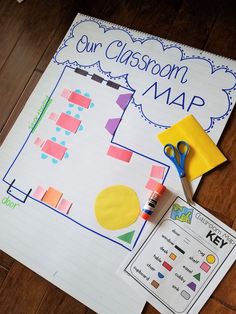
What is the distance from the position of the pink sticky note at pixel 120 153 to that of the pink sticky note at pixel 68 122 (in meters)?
0.09

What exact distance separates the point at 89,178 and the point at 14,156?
0.54 ft

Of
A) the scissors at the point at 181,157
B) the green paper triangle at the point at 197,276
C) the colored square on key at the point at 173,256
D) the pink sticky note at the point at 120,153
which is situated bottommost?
the green paper triangle at the point at 197,276

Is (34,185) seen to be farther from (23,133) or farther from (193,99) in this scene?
(193,99)


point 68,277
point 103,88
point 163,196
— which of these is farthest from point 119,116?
point 68,277

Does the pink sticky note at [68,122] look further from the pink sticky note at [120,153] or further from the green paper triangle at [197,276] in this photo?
the green paper triangle at [197,276]

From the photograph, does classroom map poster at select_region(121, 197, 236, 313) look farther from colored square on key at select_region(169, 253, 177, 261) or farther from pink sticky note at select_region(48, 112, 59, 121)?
pink sticky note at select_region(48, 112, 59, 121)

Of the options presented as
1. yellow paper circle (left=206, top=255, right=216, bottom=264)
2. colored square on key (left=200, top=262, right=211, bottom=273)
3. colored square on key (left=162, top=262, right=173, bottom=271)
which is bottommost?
colored square on key (left=162, top=262, right=173, bottom=271)

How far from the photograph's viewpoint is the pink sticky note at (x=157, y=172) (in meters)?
0.66

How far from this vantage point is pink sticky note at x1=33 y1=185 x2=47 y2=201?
27.8 inches

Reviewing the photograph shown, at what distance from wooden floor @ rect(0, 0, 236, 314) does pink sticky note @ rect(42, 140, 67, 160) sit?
106mm

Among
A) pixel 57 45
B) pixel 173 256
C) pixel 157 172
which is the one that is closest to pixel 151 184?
pixel 157 172

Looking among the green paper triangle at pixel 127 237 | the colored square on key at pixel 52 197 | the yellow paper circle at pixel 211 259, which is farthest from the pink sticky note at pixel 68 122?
the yellow paper circle at pixel 211 259

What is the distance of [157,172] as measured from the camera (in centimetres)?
66

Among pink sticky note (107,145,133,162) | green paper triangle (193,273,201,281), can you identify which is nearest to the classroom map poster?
green paper triangle (193,273,201,281)
